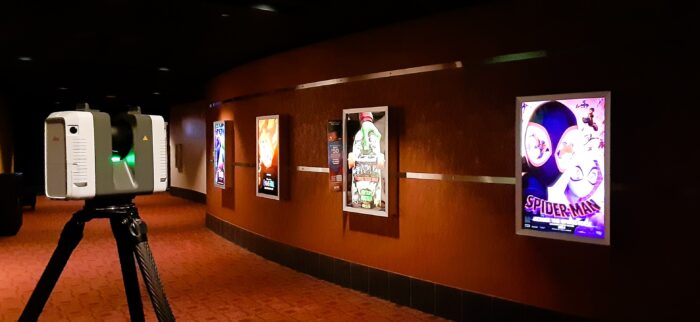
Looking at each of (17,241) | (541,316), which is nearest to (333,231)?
(541,316)

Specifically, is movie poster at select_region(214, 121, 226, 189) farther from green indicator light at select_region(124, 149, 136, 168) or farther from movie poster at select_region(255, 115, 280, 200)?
green indicator light at select_region(124, 149, 136, 168)

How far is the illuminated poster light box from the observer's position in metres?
9.62

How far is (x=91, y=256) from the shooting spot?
27.8 ft

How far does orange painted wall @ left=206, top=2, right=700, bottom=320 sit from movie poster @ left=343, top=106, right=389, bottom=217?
0.18 metres

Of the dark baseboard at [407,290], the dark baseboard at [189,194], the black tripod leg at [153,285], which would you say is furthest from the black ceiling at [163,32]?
the dark baseboard at [189,194]

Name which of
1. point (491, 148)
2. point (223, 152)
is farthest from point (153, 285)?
point (223, 152)

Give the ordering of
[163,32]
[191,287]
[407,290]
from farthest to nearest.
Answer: [163,32] < [191,287] < [407,290]

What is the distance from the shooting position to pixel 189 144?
1773cm

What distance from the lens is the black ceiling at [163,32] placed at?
5582 mm

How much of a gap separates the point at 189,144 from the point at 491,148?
47.2ft

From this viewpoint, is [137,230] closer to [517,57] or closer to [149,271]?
[149,271]

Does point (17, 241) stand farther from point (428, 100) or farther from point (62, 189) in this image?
point (62, 189)

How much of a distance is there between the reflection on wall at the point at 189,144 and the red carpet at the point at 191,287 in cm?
624

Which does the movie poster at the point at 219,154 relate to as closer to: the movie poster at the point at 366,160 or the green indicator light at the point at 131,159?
the movie poster at the point at 366,160
